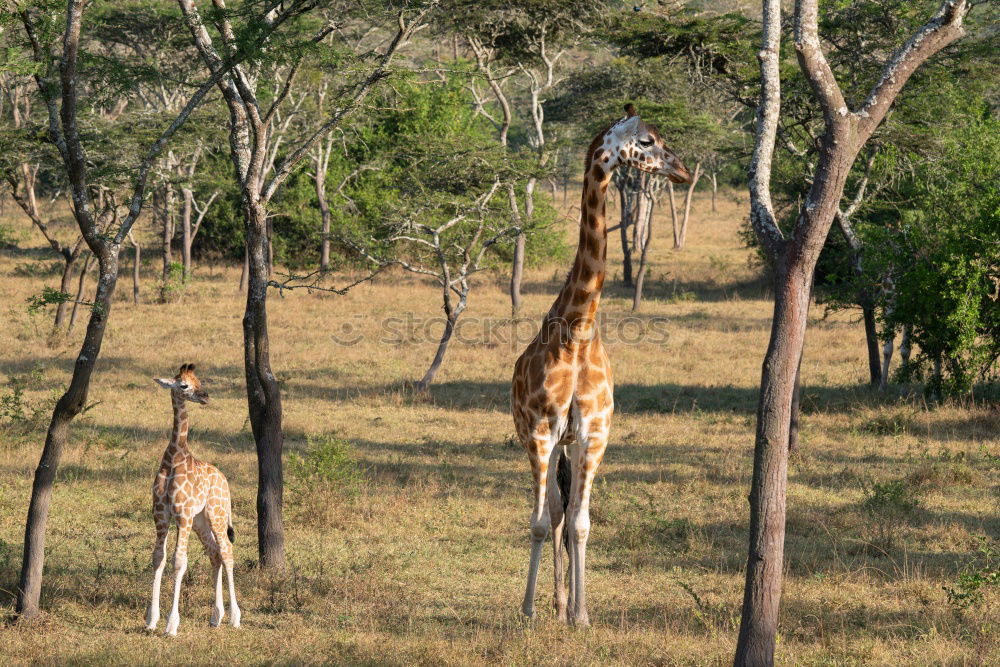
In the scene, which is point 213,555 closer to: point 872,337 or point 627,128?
point 627,128

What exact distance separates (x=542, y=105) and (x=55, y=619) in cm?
2514

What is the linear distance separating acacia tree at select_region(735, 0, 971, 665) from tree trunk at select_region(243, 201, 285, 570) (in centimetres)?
478

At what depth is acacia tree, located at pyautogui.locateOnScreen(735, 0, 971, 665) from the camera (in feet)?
18.4

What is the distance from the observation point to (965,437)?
14516mm

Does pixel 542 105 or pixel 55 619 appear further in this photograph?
pixel 542 105

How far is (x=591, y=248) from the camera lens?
7.63 m

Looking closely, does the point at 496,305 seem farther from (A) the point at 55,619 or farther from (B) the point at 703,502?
(A) the point at 55,619

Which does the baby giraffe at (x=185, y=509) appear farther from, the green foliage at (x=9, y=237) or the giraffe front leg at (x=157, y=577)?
the green foliage at (x=9, y=237)

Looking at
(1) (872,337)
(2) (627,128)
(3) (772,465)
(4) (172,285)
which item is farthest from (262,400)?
(4) (172,285)

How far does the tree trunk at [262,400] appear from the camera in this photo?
353 inches

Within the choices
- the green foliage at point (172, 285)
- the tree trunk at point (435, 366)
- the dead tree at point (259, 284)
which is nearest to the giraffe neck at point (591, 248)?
the dead tree at point (259, 284)

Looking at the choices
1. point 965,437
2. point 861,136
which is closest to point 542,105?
point 965,437

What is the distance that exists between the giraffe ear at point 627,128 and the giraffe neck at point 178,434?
4.15m

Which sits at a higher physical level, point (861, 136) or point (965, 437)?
point (861, 136)
